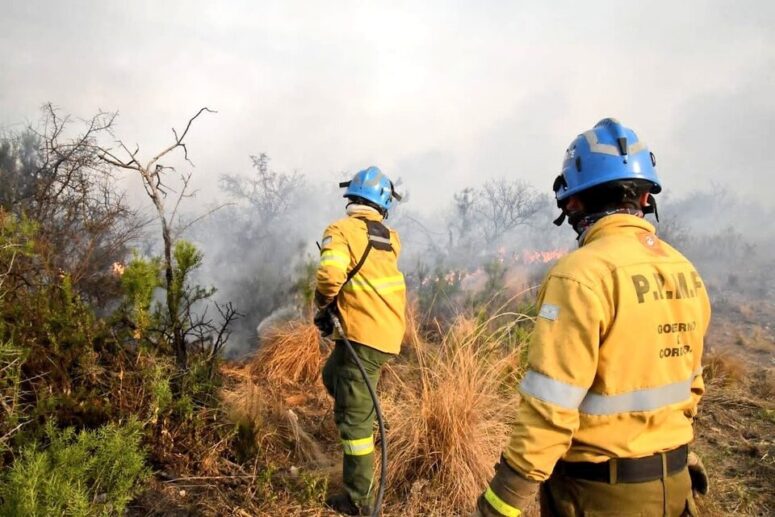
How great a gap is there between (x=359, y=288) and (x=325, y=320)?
37cm

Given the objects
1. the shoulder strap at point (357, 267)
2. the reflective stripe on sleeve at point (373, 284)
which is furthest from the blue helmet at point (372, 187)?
the reflective stripe on sleeve at point (373, 284)

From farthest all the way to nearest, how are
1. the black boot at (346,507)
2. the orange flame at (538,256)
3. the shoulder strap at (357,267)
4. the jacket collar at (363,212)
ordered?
the orange flame at (538,256), the jacket collar at (363,212), the shoulder strap at (357,267), the black boot at (346,507)

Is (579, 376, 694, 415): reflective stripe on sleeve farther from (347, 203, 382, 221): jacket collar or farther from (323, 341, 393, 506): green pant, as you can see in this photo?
(347, 203, 382, 221): jacket collar

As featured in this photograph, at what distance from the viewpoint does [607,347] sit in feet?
Result: 4.60

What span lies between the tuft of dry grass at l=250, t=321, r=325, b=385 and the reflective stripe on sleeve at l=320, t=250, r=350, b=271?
281 cm

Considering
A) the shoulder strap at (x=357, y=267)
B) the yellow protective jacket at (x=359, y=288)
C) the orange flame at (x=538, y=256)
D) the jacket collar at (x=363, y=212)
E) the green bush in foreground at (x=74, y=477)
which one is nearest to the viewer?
the green bush in foreground at (x=74, y=477)

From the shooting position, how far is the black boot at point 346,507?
116 inches

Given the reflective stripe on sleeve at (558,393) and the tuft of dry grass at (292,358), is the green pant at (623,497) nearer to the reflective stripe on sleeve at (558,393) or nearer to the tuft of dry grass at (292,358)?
the reflective stripe on sleeve at (558,393)

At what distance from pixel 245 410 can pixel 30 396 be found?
1.46 metres

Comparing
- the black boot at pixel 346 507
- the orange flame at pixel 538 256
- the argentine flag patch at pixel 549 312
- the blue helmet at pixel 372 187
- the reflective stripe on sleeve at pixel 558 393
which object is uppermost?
the orange flame at pixel 538 256

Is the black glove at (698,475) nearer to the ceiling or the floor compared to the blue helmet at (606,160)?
nearer to the floor

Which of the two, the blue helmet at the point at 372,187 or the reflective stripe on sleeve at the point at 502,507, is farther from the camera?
the blue helmet at the point at 372,187

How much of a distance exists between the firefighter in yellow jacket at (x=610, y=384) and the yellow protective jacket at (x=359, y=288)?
169 cm

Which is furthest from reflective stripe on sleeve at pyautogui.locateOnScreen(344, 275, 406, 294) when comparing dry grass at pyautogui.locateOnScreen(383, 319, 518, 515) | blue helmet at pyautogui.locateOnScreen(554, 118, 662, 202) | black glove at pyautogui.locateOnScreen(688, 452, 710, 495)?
black glove at pyautogui.locateOnScreen(688, 452, 710, 495)
